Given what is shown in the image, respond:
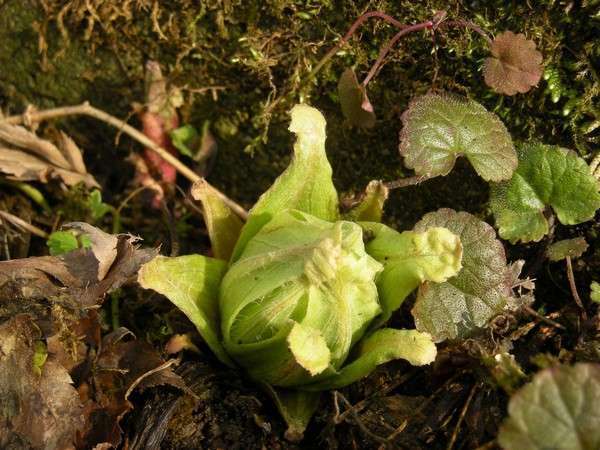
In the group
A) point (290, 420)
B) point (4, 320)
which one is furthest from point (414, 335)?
point (4, 320)

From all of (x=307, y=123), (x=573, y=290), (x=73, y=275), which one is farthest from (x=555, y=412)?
(x=73, y=275)

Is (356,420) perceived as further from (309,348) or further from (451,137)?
(451,137)

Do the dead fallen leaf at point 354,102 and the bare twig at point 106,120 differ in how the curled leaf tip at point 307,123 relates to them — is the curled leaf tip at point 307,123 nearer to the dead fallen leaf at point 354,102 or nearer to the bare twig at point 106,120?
the dead fallen leaf at point 354,102

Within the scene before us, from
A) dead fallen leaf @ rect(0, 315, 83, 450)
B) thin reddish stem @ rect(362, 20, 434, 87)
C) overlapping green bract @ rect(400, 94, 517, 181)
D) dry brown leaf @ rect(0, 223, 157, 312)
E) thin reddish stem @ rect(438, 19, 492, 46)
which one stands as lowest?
dead fallen leaf @ rect(0, 315, 83, 450)

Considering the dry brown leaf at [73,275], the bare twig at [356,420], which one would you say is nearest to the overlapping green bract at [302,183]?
the dry brown leaf at [73,275]

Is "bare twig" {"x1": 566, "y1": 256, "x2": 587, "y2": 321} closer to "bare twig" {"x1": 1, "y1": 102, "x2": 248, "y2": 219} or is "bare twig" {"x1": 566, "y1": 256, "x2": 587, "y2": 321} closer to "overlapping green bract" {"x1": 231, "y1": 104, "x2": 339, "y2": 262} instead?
"overlapping green bract" {"x1": 231, "y1": 104, "x2": 339, "y2": 262}

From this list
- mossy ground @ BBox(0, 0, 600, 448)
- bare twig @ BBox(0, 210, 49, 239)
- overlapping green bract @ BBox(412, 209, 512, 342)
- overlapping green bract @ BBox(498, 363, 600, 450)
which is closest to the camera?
overlapping green bract @ BBox(498, 363, 600, 450)

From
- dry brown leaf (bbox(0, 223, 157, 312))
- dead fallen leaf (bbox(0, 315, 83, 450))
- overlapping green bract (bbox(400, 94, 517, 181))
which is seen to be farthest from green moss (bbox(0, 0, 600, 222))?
dead fallen leaf (bbox(0, 315, 83, 450))

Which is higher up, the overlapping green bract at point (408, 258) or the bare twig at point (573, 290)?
the overlapping green bract at point (408, 258)
